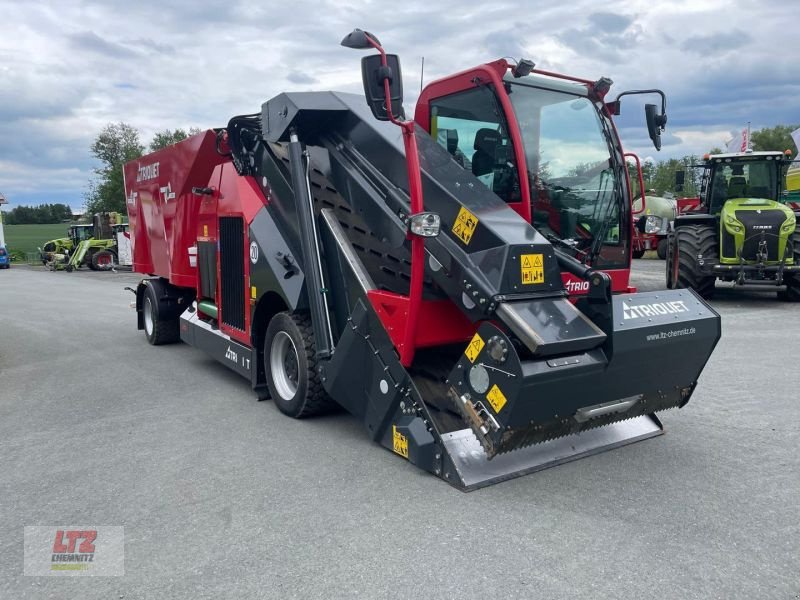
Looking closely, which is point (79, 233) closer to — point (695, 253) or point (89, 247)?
point (89, 247)

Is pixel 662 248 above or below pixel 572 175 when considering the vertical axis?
below

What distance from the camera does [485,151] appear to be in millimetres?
4477

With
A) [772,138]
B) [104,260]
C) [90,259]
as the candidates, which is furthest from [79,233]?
[772,138]

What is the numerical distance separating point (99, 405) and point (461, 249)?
3.88 meters

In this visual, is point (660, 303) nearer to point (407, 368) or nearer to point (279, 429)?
point (407, 368)

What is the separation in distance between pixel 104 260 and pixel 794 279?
25443 millimetres

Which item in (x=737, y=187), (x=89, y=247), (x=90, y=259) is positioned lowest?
(x=90, y=259)

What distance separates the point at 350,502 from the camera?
3.58 metres

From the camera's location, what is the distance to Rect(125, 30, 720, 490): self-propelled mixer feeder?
3479 mm

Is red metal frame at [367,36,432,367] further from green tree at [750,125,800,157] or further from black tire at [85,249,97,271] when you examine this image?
green tree at [750,125,800,157]

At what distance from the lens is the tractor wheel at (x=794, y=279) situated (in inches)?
426

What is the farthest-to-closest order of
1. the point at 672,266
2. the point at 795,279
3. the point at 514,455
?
1. the point at 672,266
2. the point at 795,279
3. the point at 514,455

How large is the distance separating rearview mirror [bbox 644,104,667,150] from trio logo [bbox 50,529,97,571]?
4.74m

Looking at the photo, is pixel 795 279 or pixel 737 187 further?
pixel 737 187
